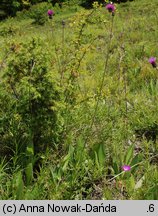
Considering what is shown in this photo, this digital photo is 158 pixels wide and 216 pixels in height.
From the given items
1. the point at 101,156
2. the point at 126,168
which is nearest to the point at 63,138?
the point at 101,156

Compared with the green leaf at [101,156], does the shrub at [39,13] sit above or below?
below

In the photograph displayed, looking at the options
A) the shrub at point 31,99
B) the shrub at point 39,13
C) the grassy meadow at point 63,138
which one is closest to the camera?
the grassy meadow at point 63,138

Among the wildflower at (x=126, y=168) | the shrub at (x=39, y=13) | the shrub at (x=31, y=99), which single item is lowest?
the shrub at (x=39, y=13)

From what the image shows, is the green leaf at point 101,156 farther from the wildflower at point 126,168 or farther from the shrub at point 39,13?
the shrub at point 39,13

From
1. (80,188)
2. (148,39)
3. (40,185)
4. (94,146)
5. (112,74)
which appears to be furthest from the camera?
(148,39)

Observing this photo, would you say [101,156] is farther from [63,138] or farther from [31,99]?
[31,99]

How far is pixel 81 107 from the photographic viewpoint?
3.89m

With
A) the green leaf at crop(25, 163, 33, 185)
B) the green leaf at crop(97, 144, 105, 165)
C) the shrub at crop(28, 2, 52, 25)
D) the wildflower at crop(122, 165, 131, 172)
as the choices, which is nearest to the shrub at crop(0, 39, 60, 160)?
the green leaf at crop(25, 163, 33, 185)

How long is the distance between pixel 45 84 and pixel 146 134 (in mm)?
1250

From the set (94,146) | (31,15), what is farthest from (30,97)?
(31,15)

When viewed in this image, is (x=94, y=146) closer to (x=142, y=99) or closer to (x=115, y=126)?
(x=115, y=126)

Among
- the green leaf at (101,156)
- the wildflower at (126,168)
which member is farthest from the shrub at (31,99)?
the wildflower at (126,168)

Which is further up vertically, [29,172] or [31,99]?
[31,99]

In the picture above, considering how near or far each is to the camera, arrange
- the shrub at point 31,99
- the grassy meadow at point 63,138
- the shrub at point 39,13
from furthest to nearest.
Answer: the shrub at point 39,13 → the shrub at point 31,99 → the grassy meadow at point 63,138
